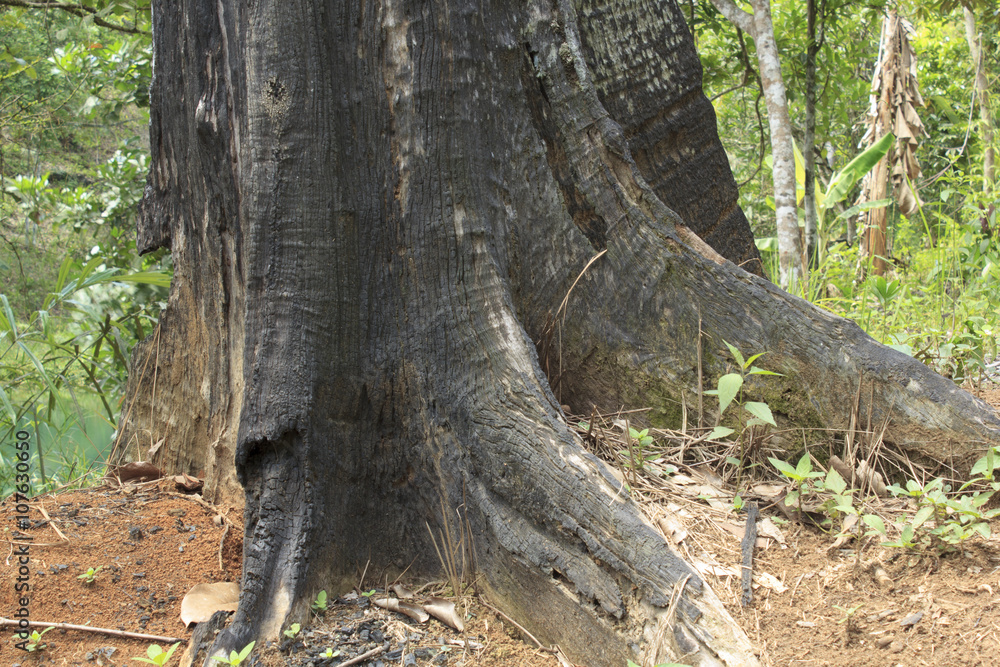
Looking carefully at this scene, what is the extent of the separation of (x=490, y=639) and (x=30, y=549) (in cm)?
136

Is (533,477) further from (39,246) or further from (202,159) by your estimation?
(39,246)

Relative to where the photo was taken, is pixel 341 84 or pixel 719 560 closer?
pixel 719 560

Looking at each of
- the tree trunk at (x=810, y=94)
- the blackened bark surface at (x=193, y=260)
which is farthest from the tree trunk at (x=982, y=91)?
the blackened bark surface at (x=193, y=260)

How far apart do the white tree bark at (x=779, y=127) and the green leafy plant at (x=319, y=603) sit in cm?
382

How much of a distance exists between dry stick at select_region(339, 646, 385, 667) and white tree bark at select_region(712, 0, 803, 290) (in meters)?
3.85

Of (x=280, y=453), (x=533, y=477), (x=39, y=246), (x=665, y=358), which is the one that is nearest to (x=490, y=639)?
(x=533, y=477)

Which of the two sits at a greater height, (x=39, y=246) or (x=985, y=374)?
(x=39, y=246)

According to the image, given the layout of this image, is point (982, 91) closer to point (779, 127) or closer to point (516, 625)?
point (779, 127)

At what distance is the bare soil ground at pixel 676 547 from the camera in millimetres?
1343

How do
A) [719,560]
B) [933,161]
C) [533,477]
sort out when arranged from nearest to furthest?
1. [719,560]
2. [533,477]
3. [933,161]

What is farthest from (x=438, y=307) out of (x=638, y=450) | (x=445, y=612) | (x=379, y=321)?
(x=445, y=612)

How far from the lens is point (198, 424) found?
2.43 m

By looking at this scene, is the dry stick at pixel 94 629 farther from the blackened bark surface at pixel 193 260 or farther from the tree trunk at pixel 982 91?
the tree trunk at pixel 982 91

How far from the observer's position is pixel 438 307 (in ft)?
6.32
